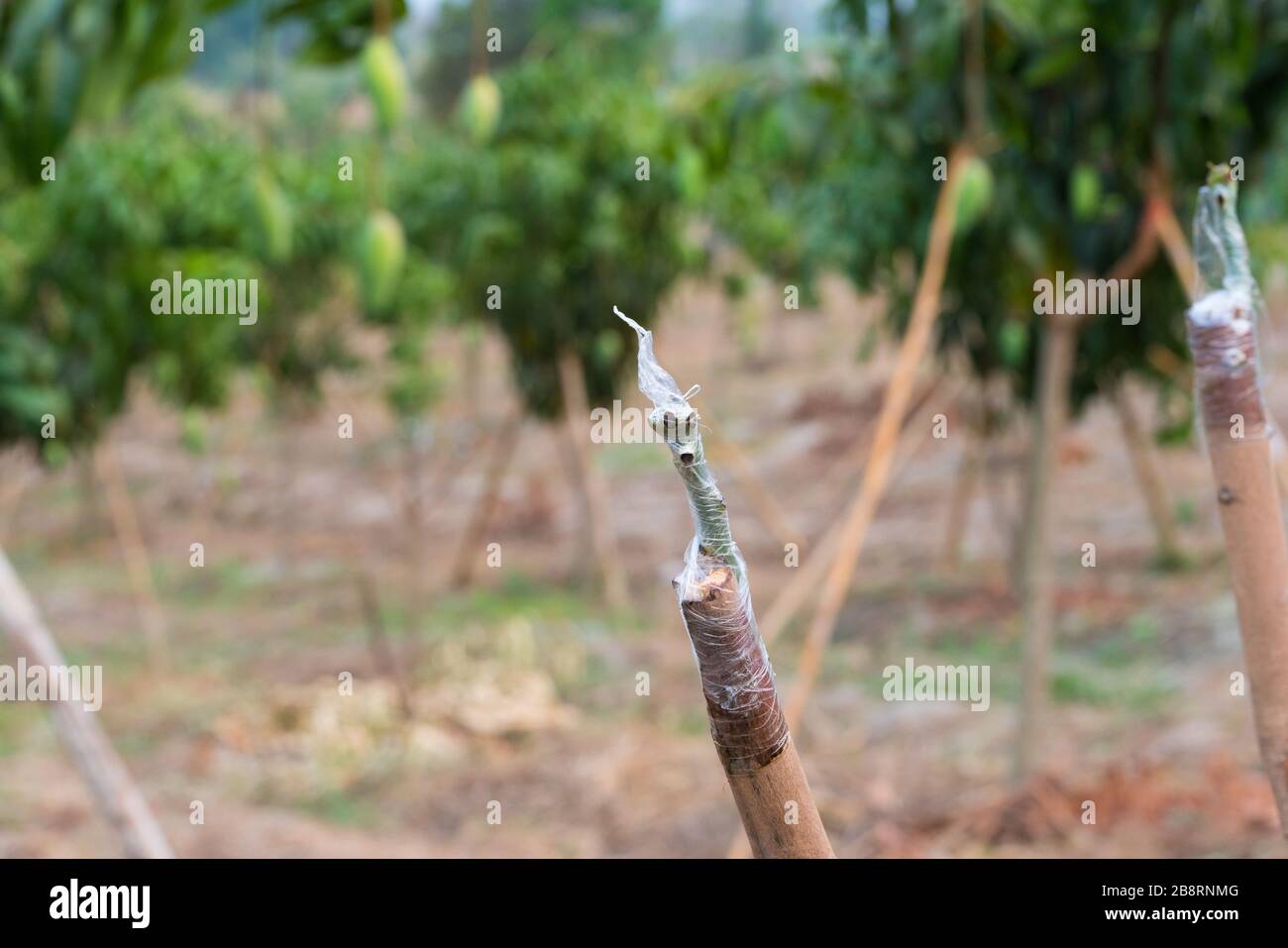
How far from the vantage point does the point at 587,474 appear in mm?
5375

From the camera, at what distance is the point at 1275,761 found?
545 mm

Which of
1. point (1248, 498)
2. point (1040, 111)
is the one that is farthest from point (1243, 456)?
point (1040, 111)

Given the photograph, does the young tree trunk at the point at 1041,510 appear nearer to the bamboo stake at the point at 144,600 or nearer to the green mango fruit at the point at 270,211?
the green mango fruit at the point at 270,211

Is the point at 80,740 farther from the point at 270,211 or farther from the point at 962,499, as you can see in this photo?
the point at 962,499

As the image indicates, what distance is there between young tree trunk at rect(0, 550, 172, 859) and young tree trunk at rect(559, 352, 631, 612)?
3.72m

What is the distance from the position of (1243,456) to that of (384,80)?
1521 mm

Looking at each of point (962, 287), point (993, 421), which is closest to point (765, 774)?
point (962, 287)

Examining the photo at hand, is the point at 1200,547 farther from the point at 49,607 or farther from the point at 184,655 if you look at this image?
the point at 49,607

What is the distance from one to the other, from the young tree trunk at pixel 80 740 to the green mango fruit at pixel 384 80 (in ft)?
2.71

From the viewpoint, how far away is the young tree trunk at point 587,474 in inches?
207

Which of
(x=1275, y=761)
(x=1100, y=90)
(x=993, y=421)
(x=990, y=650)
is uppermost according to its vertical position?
(x=1100, y=90)

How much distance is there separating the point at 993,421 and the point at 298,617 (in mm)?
3108

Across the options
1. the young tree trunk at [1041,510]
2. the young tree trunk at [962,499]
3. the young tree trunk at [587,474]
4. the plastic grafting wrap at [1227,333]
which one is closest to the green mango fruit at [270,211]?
the young tree trunk at [1041,510]

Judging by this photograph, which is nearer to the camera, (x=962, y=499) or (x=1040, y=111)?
(x=1040, y=111)
